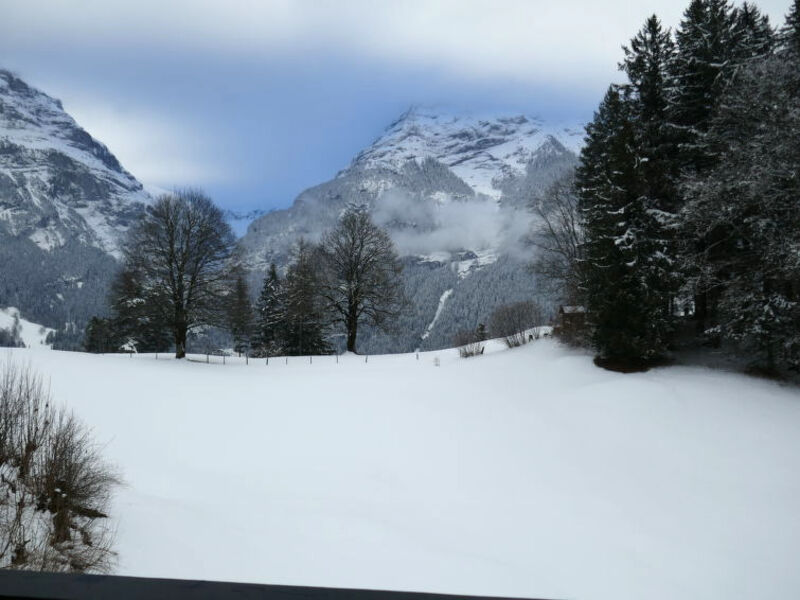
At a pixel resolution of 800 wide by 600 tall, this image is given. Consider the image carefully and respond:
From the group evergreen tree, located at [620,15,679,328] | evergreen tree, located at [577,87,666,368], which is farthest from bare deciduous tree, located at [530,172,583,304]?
evergreen tree, located at [577,87,666,368]

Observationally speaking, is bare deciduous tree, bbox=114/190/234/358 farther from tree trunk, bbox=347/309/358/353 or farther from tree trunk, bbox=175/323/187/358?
tree trunk, bbox=347/309/358/353

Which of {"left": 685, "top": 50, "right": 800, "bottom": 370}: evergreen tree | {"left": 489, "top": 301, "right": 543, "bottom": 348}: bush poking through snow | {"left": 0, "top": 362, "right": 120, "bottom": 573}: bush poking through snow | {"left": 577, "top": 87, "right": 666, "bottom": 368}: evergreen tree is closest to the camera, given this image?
{"left": 0, "top": 362, "right": 120, "bottom": 573}: bush poking through snow

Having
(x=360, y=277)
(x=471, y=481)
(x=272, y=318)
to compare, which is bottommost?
(x=471, y=481)

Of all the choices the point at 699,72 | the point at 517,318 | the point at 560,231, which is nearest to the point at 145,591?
the point at 699,72

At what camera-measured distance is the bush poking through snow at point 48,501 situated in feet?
15.9

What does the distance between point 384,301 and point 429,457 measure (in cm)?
2082

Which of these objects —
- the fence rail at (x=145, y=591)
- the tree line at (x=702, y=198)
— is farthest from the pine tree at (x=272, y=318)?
the fence rail at (x=145, y=591)

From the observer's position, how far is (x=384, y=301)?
32.2 meters

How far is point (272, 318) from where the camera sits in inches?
1563

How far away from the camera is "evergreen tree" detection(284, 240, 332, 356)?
32.6 meters

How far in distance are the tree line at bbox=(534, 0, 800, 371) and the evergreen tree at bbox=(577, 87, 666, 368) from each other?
5 centimetres

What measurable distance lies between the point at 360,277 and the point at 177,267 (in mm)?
12272

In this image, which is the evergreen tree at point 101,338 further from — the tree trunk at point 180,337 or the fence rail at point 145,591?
the fence rail at point 145,591

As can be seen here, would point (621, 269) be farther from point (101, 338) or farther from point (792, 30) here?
point (101, 338)
